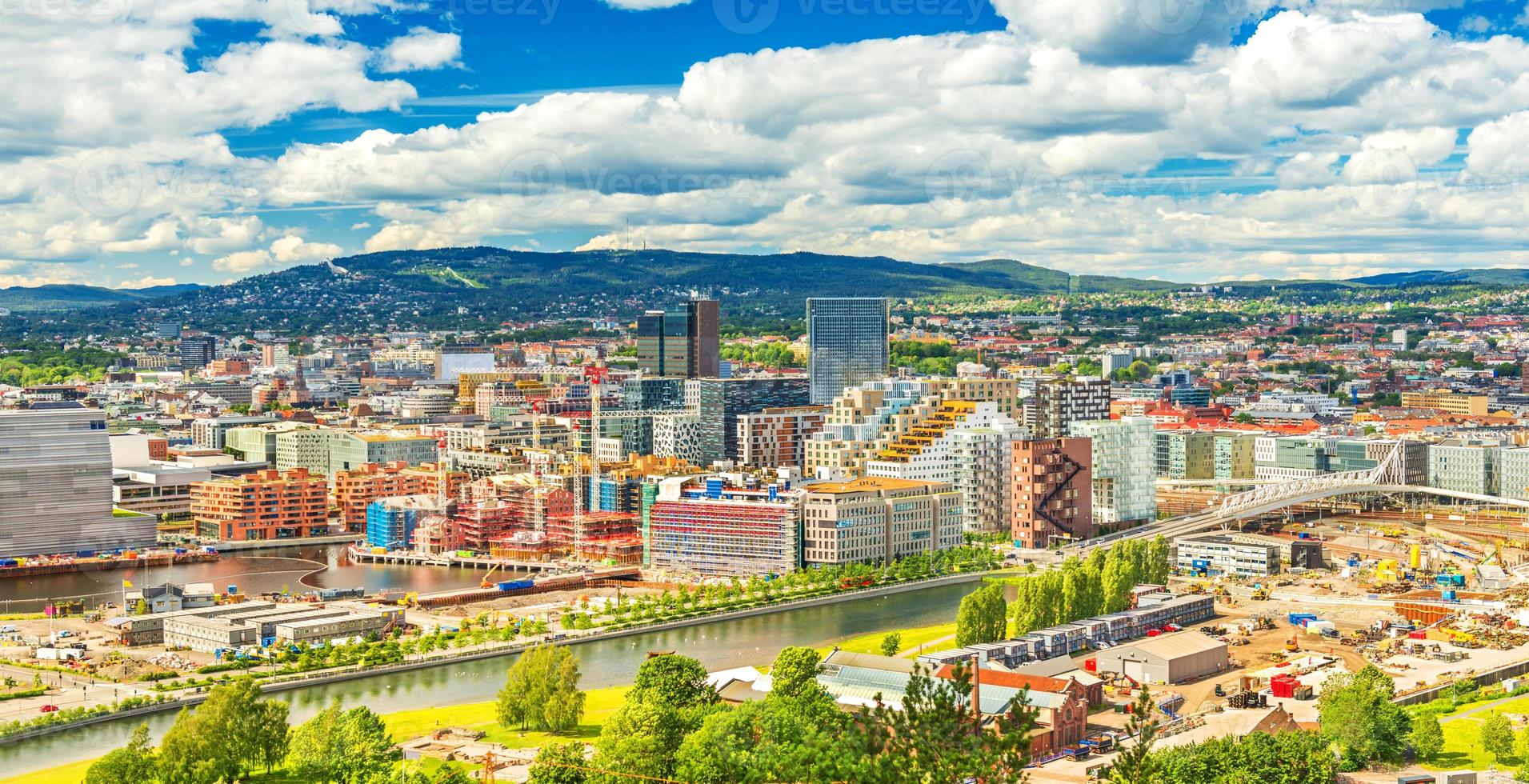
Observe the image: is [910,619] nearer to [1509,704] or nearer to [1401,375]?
[1509,704]

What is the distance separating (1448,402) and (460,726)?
4887 cm

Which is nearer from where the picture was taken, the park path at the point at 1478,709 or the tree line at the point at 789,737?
the tree line at the point at 789,737

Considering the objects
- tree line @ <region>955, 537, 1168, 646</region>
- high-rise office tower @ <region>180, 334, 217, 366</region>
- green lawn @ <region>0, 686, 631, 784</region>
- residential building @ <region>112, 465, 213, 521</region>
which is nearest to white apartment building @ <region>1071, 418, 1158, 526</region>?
tree line @ <region>955, 537, 1168, 646</region>

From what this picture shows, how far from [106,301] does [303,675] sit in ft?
399

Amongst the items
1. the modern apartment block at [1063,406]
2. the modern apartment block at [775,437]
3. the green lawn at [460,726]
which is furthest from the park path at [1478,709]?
the modern apartment block at [775,437]

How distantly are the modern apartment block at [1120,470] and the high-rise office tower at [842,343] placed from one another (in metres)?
16.7

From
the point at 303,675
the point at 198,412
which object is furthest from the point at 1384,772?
the point at 198,412

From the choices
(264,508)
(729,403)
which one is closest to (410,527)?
(264,508)

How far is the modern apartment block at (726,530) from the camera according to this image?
30875 millimetres

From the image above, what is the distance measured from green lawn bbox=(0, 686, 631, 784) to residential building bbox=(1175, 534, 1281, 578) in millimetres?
13964

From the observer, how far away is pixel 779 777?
15.1m

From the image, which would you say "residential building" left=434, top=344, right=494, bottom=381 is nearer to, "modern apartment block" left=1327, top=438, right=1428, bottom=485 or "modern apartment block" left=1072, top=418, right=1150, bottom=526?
→ "modern apartment block" left=1327, top=438, right=1428, bottom=485

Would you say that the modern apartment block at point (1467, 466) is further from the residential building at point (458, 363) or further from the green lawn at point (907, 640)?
the residential building at point (458, 363)

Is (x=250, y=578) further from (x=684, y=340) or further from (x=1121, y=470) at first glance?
(x=684, y=340)
